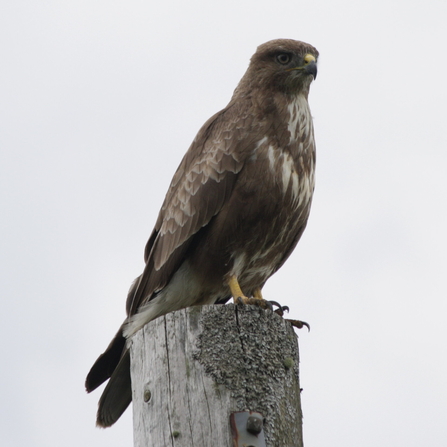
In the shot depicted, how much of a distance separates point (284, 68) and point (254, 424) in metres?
3.07

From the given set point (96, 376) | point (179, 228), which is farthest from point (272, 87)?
point (96, 376)

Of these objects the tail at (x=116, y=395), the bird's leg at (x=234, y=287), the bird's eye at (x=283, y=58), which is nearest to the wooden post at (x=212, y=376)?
the tail at (x=116, y=395)

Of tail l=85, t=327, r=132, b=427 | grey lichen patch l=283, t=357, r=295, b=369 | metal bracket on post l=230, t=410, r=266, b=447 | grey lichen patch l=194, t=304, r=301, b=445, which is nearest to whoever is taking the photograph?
metal bracket on post l=230, t=410, r=266, b=447

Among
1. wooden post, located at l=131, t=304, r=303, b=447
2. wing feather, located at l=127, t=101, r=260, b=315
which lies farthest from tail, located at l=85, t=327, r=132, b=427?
wooden post, located at l=131, t=304, r=303, b=447

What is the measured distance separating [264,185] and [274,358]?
177 cm

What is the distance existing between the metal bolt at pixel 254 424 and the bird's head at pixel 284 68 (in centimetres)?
289

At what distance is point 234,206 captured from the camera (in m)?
4.62

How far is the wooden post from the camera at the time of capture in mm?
2818

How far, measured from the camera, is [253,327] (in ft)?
10.1

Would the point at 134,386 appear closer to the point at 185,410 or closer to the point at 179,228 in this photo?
the point at 185,410

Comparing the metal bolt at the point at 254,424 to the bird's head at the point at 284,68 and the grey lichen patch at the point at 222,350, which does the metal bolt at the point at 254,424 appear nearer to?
the grey lichen patch at the point at 222,350

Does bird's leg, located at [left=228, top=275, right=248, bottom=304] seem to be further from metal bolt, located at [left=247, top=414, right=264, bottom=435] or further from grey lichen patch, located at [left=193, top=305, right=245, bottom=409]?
metal bolt, located at [left=247, top=414, right=264, bottom=435]

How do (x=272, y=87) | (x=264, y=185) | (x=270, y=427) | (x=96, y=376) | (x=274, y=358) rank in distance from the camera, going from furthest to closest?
(x=272, y=87), (x=264, y=185), (x=96, y=376), (x=274, y=358), (x=270, y=427)

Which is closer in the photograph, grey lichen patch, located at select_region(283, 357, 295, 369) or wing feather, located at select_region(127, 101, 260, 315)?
grey lichen patch, located at select_region(283, 357, 295, 369)
